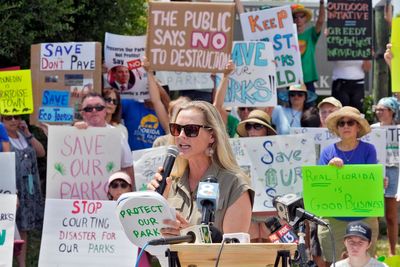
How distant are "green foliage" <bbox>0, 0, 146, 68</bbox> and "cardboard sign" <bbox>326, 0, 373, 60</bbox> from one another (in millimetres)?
2421

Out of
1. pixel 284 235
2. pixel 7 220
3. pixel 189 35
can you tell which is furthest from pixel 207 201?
pixel 189 35

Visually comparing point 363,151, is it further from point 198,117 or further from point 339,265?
point 198,117

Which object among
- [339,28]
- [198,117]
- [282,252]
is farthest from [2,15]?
[282,252]

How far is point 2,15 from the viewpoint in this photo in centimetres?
1016

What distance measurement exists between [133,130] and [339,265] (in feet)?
10.1

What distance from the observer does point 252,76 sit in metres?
9.44

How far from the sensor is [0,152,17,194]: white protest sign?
27.1ft

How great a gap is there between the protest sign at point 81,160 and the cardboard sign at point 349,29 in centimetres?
381

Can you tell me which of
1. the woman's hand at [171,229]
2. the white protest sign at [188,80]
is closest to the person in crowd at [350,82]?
the white protest sign at [188,80]

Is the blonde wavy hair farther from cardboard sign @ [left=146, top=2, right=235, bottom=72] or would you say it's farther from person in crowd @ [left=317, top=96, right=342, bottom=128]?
person in crowd @ [left=317, top=96, right=342, bottom=128]

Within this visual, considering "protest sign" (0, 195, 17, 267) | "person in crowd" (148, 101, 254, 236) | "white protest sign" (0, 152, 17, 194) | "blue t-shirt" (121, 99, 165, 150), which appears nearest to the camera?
"person in crowd" (148, 101, 254, 236)

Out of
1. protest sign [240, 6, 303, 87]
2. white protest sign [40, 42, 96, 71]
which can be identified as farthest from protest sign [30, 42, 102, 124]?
protest sign [240, 6, 303, 87]

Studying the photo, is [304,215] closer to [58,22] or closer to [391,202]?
[391,202]

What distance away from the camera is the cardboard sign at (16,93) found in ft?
29.5
